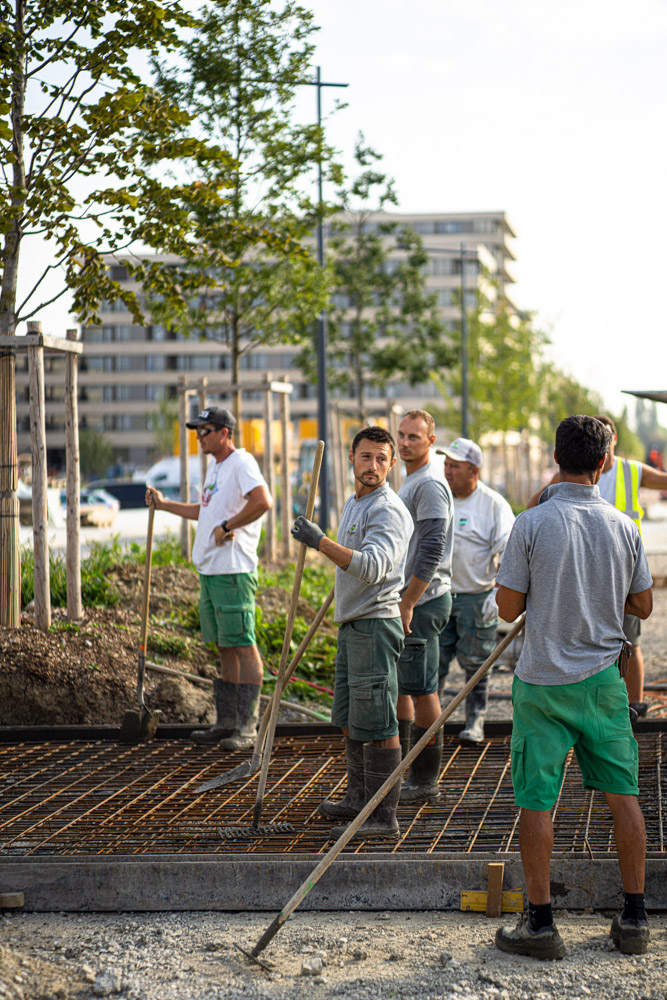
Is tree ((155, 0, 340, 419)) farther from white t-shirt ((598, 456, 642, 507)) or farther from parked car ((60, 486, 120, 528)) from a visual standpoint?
parked car ((60, 486, 120, 528))

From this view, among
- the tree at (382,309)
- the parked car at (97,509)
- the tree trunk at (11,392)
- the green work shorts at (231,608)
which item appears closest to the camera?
the green work shorts at (231,608)

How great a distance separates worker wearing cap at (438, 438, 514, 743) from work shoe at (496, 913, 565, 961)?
2852 mm

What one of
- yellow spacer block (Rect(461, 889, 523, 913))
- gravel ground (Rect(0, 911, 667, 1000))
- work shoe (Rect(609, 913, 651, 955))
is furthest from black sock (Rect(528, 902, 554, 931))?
yellow spacer block (Rect(461, 889, 523, 913))

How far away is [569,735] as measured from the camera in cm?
415

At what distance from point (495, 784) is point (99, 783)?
Answer: 2.06 metres

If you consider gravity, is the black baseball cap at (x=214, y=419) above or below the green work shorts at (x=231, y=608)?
above

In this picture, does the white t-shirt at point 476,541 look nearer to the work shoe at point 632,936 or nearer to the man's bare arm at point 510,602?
the man's bare arm at point 510,602

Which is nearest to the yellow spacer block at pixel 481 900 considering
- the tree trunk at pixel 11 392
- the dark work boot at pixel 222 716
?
the dark work boot at pixel 222 716

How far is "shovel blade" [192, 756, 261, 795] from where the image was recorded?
6062mm

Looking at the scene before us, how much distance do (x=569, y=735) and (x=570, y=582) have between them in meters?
0.53

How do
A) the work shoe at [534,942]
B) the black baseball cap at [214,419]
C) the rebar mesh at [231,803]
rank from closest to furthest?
the work shoe at [534,942] < the rebar mesh at [231,803] < the black baseball cap at [214,419]

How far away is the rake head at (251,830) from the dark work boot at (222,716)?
171 cm

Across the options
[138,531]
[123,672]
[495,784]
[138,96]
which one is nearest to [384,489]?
[495,784]

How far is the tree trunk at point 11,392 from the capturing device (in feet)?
27.4
